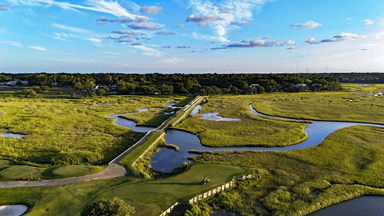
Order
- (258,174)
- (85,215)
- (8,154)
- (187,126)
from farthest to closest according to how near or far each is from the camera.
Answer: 1. (187,126)
2. (8,154)
3. (258,174)
4. (85,215)

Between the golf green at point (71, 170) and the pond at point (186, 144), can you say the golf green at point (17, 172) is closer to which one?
the golf green at point (71, 170)

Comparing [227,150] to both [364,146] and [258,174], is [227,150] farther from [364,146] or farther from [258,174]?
[364,146]

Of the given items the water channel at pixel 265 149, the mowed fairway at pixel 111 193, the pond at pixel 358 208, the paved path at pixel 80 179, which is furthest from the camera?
the paved path at pixel 80 179

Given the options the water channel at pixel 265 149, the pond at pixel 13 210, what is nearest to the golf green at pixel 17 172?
the pond at pixel 13 210

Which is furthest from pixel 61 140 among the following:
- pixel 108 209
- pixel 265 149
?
pixel 265 149

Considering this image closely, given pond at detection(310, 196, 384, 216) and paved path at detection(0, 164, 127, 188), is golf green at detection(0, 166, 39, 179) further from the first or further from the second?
pond at detection(310, 196, 384, 216)

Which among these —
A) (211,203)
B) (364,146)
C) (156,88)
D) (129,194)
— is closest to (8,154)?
(129,194)
